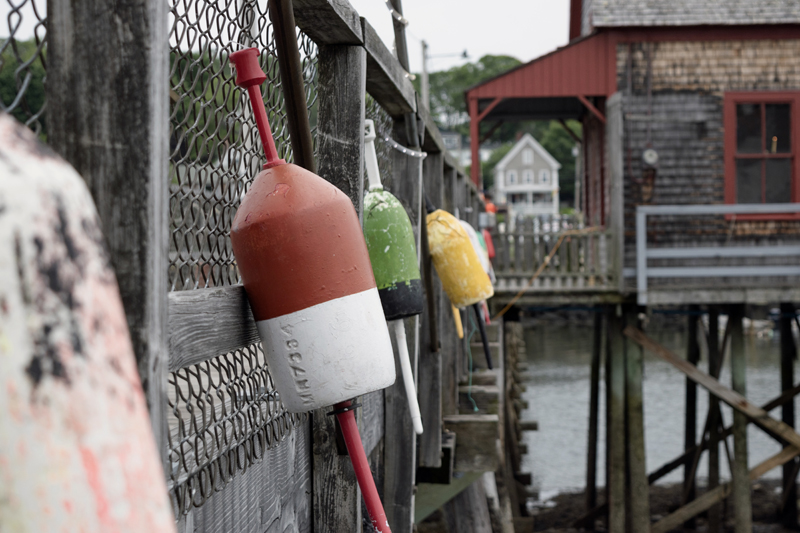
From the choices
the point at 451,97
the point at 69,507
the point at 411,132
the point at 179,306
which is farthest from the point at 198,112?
the point at 451,97

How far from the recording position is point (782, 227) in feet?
39.1

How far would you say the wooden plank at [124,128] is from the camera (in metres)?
0.78

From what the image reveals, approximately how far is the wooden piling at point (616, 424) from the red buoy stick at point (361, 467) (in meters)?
9.67

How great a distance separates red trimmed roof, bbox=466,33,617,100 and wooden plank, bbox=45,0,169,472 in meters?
12.3

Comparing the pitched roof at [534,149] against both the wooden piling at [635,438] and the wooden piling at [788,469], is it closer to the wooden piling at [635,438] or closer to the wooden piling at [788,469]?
the wooden piling at [788,469]

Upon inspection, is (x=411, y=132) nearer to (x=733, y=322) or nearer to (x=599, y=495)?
(x=733, y=322)

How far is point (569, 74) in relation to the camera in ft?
41.8

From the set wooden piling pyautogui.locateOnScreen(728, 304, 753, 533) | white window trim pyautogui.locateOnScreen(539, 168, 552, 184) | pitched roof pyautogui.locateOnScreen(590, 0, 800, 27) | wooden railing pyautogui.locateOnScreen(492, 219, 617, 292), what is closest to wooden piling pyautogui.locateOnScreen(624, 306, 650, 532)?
wooden railing pyautogui.locateOnScreen(492, 219, 617, 292)

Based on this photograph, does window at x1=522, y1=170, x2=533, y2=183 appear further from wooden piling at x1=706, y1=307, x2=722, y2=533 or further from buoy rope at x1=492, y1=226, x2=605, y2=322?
buoy rope at x1=492, y1=226, x2=605, y2=322

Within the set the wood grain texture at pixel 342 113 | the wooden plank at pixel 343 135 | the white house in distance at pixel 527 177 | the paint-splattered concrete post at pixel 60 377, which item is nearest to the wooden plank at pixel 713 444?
the wooden plank at pixel 343 135

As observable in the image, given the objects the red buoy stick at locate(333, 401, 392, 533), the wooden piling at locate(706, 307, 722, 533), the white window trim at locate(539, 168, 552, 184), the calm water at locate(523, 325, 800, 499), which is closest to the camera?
the red buoy stick at locate(333, 401, 392, 533)

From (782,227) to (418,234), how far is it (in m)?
10.3

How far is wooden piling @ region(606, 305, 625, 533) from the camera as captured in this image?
1044 centimetres

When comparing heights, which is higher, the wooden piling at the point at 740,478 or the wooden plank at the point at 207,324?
the wooden plank at the point at 207,324
